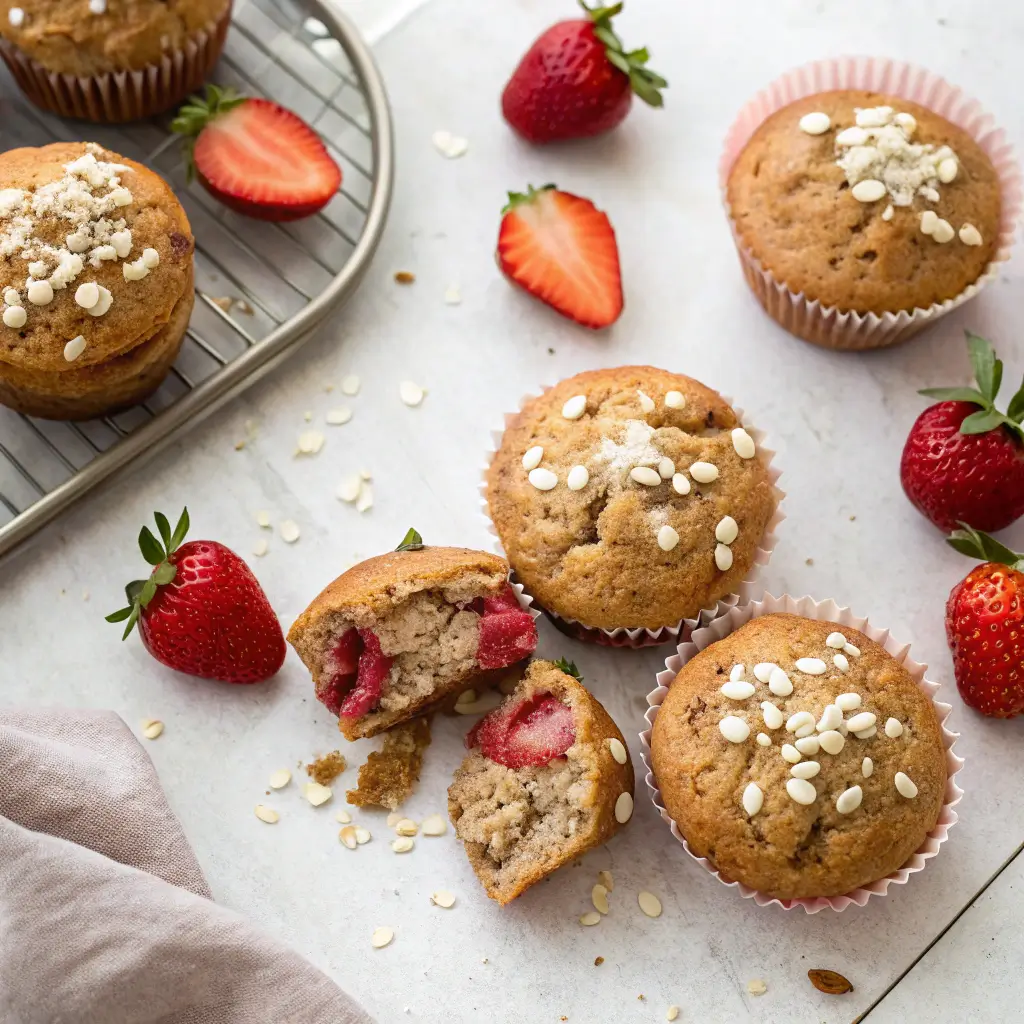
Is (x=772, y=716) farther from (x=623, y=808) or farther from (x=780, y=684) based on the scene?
(x=623, y=808)

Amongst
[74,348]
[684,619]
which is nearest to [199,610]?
[74,348]

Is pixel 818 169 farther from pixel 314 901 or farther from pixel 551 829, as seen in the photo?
pixel 314 901

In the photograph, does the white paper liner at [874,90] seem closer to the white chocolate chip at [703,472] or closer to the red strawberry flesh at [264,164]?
the white chocolate chip at [703,472]

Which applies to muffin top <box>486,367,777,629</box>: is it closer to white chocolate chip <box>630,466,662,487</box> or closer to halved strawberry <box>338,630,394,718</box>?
white chocolate chip <box>630,466,662,487</box>

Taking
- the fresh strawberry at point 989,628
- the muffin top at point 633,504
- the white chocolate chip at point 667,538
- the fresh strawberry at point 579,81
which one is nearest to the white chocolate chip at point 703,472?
the muffin top at point 633,504

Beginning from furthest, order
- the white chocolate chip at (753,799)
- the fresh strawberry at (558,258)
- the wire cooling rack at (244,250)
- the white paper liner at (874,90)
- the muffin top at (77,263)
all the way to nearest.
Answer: the fresh strawberry at (558,258) < the white paper liner at (874,90) < the wire cooling rack at (244,250) < the muffin top at (77,263) < the white chocolate chip at (753,799)

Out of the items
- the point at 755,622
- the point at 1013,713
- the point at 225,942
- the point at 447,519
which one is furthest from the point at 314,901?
the point at 1013,713
